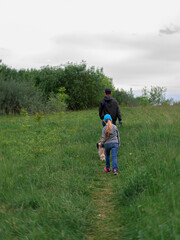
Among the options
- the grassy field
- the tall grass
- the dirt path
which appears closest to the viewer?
the tall grass

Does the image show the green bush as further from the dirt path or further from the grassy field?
the dirt path

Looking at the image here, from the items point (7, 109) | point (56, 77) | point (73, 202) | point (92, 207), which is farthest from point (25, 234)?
point (56, 77)

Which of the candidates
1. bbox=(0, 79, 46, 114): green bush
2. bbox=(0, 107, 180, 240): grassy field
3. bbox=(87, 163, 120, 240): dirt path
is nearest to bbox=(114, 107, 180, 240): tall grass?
bbox=(0, 107, 180, 240): grassy field

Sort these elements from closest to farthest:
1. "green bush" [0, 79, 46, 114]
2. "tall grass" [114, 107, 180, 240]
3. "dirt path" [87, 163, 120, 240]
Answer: "tall grass" [114, 107, 180, 240] < "dirt path" [87, 163, 120, 240] < "green bush" [0, 79, 46, 114]

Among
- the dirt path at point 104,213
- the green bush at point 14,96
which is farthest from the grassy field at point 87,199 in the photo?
the green bush at point 14,96

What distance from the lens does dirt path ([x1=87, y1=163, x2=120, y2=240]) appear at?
3471mm

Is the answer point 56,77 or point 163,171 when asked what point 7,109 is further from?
point 163,171

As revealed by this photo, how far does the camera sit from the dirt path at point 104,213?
347cm

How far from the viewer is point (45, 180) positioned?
5461mm

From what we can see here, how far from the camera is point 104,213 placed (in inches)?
164

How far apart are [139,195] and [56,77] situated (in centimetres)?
2781

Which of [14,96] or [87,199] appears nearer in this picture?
[87,199]

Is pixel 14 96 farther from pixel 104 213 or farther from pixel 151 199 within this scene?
pixel 151 199

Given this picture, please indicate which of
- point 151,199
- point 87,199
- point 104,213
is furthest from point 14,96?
point 151,199
